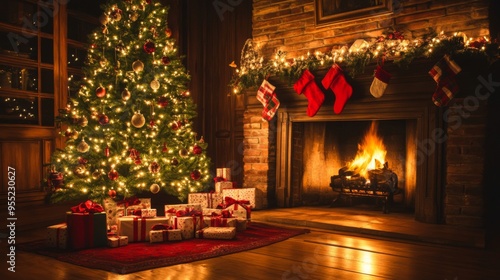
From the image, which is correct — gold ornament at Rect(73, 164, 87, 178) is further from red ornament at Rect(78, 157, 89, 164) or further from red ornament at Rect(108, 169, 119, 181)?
red ornament at Rect(108, 169, 119, 181)

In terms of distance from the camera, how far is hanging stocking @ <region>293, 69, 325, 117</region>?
4.71m

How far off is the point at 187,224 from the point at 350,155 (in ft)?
8.18

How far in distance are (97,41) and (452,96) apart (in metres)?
3.55

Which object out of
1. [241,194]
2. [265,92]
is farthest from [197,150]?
[265,92]

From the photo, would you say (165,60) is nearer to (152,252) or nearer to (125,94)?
(125,94)

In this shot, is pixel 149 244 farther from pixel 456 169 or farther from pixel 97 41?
pixel 456 169

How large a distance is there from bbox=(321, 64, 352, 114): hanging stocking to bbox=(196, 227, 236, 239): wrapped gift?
179 cm

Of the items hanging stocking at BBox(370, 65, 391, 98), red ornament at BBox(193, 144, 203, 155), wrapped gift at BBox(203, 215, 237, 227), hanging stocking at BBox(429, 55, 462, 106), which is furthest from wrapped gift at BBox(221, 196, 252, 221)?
hanging stocking at BBox(429, 55, 462, 106)

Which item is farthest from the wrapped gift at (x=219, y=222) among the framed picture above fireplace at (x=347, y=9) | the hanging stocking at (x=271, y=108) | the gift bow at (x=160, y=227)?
the framed picture above fireplace at (x=347, y=9)

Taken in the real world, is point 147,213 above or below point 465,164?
below

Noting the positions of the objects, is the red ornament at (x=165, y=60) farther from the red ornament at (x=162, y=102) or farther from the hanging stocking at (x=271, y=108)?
the hanging stocking at (x=271, y=108)

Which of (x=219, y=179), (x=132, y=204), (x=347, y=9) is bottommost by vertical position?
(x=132, y=204)

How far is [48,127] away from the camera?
18.8 feet

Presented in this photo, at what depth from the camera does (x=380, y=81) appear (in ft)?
13.7
